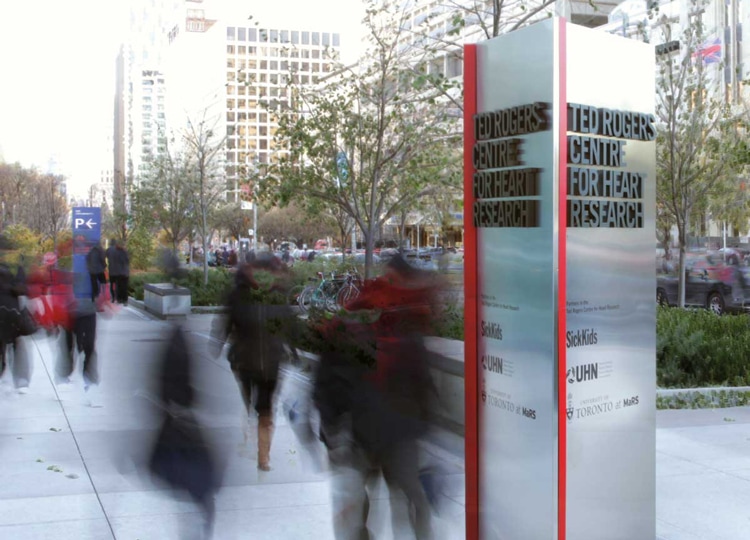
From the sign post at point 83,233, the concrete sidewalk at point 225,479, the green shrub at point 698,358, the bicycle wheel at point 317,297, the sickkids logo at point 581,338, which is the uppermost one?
the sign post at point 83,233

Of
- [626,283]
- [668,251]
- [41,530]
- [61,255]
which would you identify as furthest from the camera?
[668,251]

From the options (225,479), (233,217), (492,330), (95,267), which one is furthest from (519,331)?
(233,217)

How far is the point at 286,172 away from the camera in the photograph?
683 inches

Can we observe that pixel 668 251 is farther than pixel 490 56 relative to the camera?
Yes

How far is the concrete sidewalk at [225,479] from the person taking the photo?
562 centimetres

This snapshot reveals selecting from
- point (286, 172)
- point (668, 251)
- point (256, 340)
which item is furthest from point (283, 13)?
point (256, 340)

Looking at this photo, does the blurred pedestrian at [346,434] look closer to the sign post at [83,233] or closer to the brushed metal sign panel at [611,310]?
the brushed metal sign panel at [611,310]

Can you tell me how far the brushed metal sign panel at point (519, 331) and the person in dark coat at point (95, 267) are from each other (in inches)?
615

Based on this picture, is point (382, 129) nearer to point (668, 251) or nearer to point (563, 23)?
point (563, 23)

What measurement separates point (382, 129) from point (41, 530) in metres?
12.1

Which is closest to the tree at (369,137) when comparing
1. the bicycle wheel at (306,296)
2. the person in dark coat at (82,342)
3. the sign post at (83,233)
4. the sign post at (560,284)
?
the bicycle wheel at (306,296)

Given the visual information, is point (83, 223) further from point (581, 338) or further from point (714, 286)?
point (581, 338)

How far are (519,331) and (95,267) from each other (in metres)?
16.3

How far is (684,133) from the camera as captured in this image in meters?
18.0
